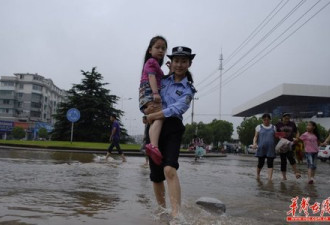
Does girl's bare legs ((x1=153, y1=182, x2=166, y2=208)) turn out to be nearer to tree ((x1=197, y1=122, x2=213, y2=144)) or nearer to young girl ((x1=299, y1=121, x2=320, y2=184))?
young girl ((x1=299, y1=121, x2=320, y2=184))

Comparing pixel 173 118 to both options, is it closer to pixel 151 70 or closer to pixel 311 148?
pixel 151 70

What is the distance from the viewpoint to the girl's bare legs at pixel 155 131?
11.0 feet

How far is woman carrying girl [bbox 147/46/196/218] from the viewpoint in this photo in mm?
3297

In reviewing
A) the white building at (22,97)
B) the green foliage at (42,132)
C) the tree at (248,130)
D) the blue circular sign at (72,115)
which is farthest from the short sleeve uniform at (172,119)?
the white building at (22,97)

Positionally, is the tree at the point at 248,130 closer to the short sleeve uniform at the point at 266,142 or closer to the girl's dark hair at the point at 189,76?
the short sleeve uniform at the point at 266,142

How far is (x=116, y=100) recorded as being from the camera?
143ft

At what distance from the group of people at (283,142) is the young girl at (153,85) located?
16.3 feet

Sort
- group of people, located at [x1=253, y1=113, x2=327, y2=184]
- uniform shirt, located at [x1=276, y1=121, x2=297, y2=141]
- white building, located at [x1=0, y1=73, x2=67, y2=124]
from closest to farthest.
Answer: group of people, located at [x1=253, y1=113, x2=327, y2=184]
uniform shirt, located at [x1=276, y1=121, x2=297, y2=141]
white building, located at [x1=0, y1=73, x2=67, y2=124]

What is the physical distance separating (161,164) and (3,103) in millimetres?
98371

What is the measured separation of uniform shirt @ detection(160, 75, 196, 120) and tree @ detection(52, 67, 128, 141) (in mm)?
36354

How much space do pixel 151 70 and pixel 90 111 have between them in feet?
124

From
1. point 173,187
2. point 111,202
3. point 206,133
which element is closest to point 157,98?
point 173,187

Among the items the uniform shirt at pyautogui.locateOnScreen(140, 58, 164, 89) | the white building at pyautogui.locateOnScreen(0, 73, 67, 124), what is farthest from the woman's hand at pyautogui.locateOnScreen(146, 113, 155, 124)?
the white building at pyautogui.locateOnScreen(0, 73, 67, 124)

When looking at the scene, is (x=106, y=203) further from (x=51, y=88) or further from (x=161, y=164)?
(x=51, y=88)
